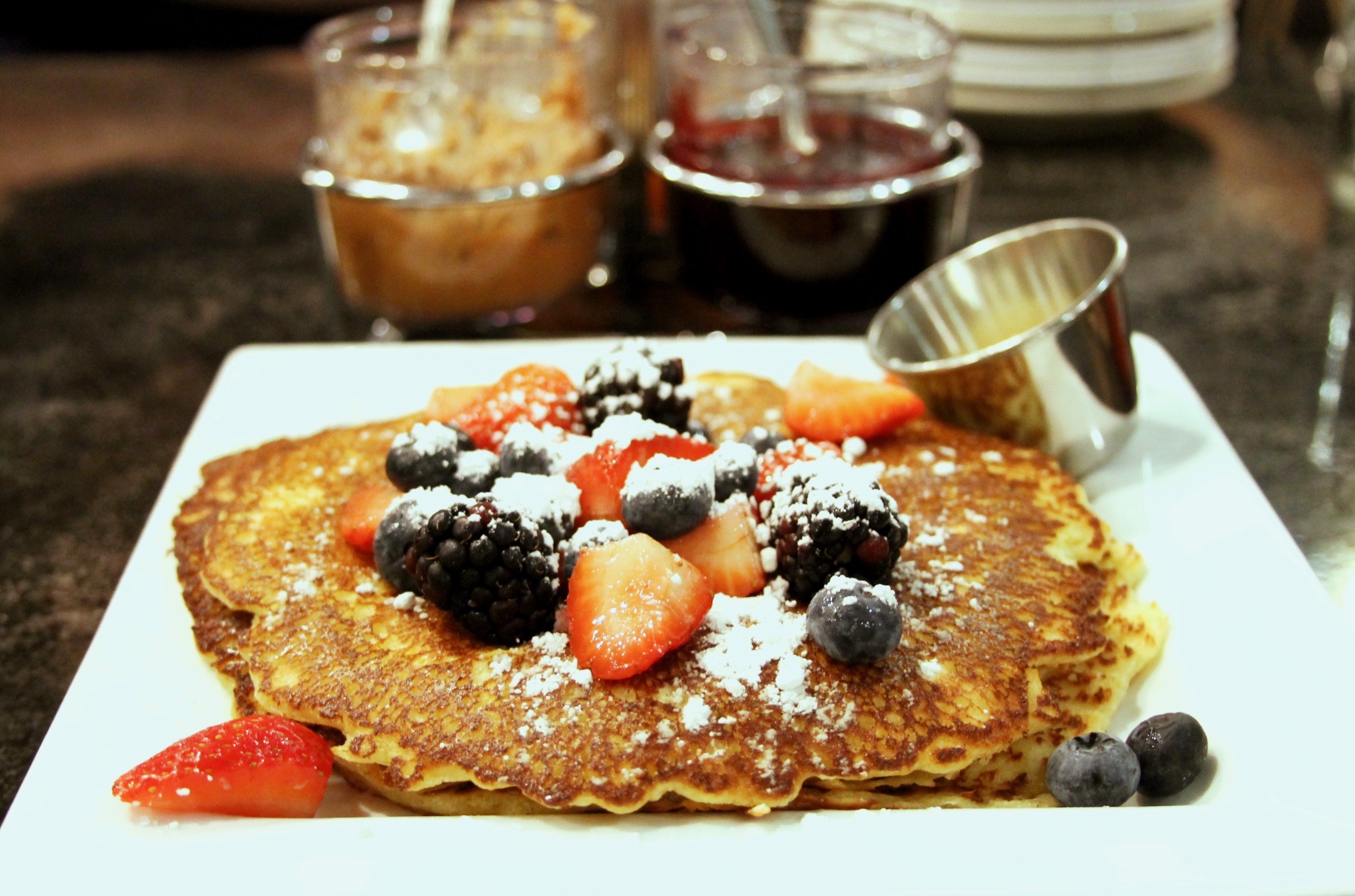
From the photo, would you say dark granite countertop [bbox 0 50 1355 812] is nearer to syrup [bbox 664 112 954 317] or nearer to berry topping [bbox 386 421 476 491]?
syrup [bbox 664 112 954 317]

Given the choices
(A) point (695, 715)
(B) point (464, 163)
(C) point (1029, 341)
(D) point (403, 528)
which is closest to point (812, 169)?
(B) point (464, 163)

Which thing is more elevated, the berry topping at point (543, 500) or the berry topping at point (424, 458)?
the berry topping at point (543, 500)

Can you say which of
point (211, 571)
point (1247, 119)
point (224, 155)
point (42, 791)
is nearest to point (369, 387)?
point (211, 571)

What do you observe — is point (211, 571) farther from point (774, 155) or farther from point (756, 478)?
point (774, 155)

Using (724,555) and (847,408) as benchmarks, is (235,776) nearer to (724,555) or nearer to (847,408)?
(724,555)

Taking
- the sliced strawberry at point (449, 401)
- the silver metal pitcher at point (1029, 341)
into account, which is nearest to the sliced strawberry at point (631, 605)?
the sliced strawberry at point (449, 401)

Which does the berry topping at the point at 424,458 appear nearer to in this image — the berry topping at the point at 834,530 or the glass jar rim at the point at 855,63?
the berry topping at the point at 834,530
